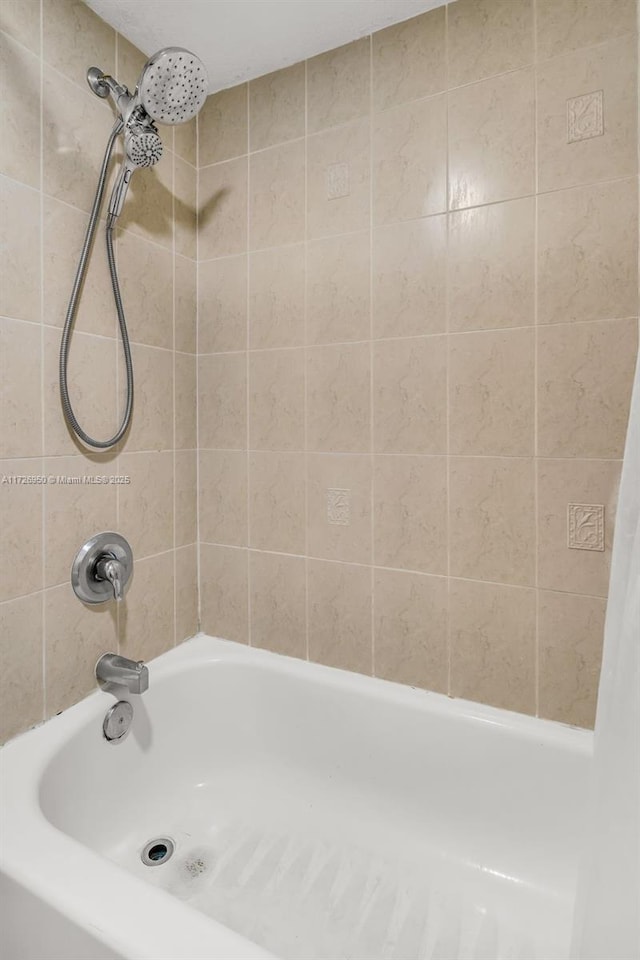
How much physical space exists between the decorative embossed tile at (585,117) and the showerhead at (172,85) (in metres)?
0.79

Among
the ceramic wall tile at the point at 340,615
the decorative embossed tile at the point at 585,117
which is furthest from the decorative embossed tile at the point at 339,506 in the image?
the decorative embossed tile at the point at 585,117

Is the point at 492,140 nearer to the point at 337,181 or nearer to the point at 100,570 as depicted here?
the point at 337,181

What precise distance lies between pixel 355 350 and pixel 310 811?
3.94 feet

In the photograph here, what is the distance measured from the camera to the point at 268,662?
1.46m

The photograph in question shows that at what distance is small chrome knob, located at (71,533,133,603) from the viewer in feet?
4.05

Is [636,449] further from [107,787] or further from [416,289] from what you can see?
[107,787]

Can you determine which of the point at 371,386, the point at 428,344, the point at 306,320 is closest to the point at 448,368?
the point at 428,344

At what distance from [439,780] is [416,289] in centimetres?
119

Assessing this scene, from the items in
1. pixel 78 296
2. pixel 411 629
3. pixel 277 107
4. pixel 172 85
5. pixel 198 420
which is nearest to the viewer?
pixel 172 85

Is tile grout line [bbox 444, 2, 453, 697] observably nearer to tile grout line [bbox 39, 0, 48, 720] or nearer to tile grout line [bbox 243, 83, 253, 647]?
tile grout line [bbox 243, 83, 253, 647]

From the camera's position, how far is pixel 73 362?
3.99 ft

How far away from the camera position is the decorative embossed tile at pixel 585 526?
1107 mm

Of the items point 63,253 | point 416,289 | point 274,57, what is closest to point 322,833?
point 416,289

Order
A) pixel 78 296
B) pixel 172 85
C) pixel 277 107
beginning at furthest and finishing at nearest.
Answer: pixel 277 107
pixel 78 296
pixel 172 85
